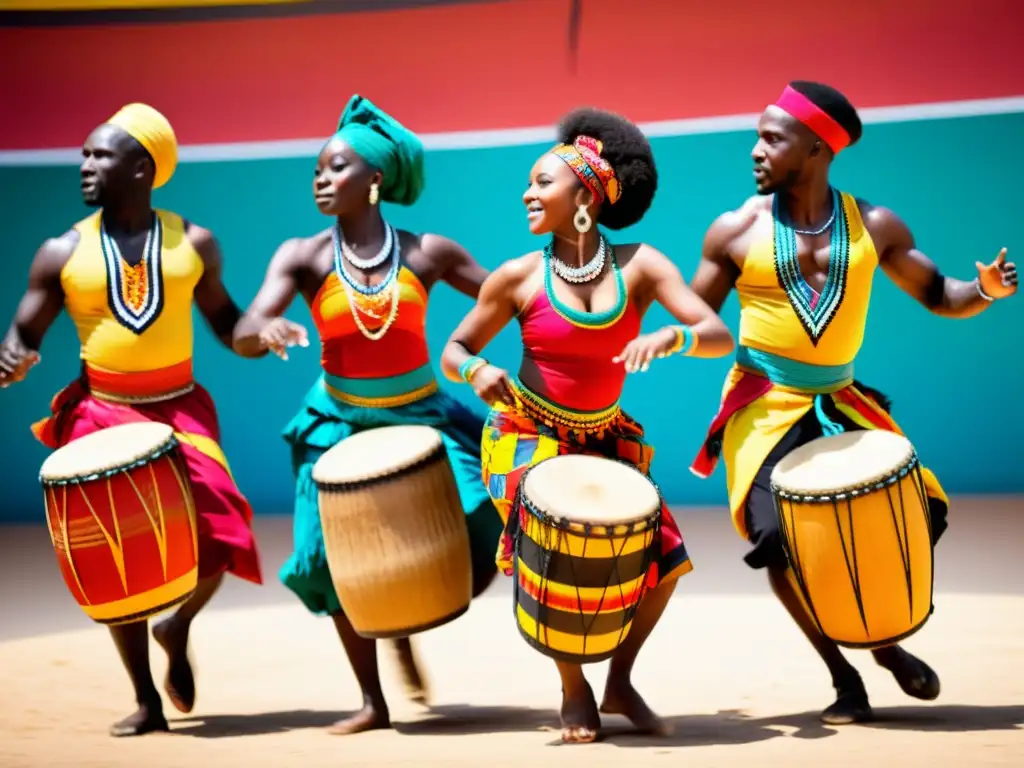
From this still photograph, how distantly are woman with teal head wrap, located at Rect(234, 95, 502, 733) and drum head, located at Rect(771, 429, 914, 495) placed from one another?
0.98 meters

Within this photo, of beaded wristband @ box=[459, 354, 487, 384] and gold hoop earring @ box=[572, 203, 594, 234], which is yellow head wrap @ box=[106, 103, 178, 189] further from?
gold hoop earring @ box=[572, 203, 594, 234]

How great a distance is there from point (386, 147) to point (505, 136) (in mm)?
4408

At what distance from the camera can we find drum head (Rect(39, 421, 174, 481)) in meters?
5.11

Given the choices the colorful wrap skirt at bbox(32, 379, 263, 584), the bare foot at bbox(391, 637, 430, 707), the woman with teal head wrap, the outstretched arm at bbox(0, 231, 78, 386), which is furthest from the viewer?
the bare foot at bbox(391, 637, 430, 707)

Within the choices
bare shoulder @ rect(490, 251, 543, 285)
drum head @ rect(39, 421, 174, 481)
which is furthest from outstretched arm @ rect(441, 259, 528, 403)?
drum head @ rect(39, 421, 174, 481)

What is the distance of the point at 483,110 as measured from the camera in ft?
32.5

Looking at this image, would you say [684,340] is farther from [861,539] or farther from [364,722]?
[364,722]

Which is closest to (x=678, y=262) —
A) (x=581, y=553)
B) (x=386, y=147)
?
(x=386, y=147)

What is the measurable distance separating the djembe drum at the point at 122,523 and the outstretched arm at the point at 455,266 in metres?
1.04

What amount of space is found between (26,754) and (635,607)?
190cm

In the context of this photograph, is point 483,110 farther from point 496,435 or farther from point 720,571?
point 496,435

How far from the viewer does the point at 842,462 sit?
478 cm

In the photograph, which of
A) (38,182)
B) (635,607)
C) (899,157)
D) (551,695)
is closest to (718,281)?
(635,607)

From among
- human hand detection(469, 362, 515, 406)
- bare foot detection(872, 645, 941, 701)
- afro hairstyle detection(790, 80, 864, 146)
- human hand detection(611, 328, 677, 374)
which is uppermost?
afro hairstyle detection(790, 80, 864, 146)
